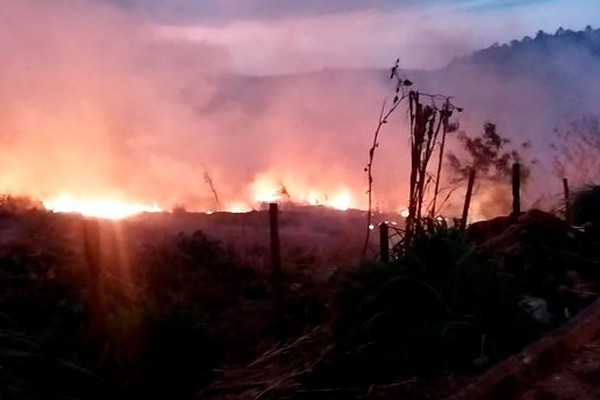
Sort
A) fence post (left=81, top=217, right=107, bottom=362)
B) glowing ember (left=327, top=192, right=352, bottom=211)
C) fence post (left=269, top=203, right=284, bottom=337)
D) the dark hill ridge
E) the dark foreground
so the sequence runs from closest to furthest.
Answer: the dark foreground → fence post (left=81, top=217, right=107, bottom=362) → fence post (left=269, top=203, right=284, bottom=337) → glowing ember (left=327, top=192, right=352, bottom=211) → the dark hill ridge

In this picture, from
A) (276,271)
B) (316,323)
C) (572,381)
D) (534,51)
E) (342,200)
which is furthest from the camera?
(534,51)

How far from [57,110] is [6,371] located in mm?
18401

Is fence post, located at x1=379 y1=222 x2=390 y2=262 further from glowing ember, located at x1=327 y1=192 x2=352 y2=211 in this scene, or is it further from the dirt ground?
glowing ember, located at x1=327 y1=192 x2=352 y2=211

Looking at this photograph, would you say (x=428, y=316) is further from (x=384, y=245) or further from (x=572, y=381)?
(x=384, y=245)

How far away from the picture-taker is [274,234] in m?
8.52

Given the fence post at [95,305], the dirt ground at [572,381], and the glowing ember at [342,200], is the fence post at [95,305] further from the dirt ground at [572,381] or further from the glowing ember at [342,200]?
the glowing ember at [342,200]

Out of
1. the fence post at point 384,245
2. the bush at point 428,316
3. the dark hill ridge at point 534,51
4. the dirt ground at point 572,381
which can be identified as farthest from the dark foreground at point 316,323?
the dark hill ridge at point 534,51

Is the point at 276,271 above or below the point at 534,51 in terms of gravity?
below

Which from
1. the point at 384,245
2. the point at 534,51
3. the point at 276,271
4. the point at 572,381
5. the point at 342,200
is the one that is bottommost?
the point at 572,381

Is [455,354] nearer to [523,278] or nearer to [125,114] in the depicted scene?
[523,278]

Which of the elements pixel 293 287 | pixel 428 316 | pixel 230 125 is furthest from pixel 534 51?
pixel 428 316

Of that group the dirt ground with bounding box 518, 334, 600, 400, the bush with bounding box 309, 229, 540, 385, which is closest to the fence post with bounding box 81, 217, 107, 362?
the bush with bounding box 309, 229, 540, 385

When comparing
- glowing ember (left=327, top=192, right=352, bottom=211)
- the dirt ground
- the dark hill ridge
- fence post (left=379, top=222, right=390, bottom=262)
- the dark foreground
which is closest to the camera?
the dirt ground

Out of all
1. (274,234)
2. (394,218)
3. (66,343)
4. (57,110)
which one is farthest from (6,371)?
(57,110)
